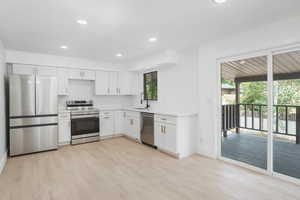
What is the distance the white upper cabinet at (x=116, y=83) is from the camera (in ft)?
17.2

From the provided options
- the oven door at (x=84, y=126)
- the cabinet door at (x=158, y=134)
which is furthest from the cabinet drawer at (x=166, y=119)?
the oven door at (x=84, y=126)

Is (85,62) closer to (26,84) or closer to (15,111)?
(26,84)

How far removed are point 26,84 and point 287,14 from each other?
5.19m

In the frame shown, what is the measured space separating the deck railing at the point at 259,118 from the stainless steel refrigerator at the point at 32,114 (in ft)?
13.6

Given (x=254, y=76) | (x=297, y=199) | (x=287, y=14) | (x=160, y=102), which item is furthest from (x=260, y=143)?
(x=160, y=102)

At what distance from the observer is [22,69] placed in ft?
13.6

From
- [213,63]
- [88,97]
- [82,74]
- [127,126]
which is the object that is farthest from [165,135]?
[82,74]

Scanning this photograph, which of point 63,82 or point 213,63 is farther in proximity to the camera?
point 63,82

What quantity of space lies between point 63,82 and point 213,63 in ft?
13.3

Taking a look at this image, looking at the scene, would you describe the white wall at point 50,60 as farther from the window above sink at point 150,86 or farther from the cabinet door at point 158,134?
the cabinet door at point 158,134

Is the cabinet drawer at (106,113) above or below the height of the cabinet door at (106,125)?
above

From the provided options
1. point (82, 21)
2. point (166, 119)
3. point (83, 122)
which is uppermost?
point (82, 21)

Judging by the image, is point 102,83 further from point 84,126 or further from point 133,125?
point 133,125

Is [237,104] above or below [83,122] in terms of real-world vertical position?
above
